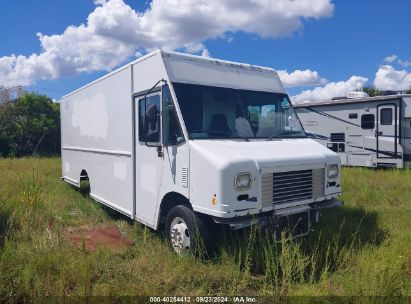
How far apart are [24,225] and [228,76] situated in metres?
3.97

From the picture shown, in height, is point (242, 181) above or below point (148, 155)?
below

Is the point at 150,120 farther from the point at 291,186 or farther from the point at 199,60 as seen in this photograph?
the point at 291,186

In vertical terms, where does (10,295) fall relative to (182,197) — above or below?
below

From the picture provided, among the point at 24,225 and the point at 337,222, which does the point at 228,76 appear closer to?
Result: the point at 337,222

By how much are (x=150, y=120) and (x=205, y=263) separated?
85.1 inches

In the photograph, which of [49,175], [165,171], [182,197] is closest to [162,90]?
[165,171]

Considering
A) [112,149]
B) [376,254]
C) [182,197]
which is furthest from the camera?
[112,149]

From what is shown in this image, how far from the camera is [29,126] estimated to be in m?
25.0

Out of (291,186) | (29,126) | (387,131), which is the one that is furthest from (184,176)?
(29,126)

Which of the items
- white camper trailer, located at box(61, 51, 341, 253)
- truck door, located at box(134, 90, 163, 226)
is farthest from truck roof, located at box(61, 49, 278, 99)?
truck door, located at box(134, 90, 163, 226)

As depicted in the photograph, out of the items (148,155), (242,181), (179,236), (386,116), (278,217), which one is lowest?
(179,236)

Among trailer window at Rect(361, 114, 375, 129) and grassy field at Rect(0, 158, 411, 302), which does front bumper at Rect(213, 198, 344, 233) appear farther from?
trailer window at Rect(361, 114, 375, 129)

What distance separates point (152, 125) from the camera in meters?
5.44

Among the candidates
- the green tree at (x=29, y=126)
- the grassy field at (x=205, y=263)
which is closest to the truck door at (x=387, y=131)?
the grassy field at (x=205, y=263)
